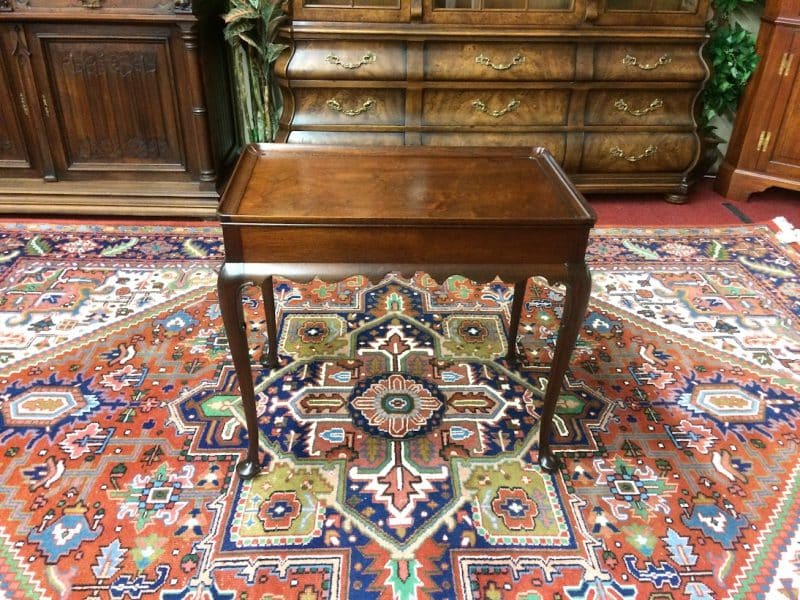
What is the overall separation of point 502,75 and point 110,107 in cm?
201

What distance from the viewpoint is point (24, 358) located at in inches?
90.7

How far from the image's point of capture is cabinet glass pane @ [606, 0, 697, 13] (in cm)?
325

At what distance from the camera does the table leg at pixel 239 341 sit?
1.58 metres

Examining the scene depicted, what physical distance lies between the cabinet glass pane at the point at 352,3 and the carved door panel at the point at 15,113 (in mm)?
1403

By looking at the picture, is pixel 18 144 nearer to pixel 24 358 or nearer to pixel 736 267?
pixel 24 358

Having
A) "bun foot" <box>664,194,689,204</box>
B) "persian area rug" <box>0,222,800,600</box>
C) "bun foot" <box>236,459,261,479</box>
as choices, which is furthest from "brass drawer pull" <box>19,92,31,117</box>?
"bun foot" <box>664,194,689,204</box>

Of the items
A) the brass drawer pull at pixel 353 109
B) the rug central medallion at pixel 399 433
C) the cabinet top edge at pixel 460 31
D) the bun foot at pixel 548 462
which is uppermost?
the cabinet top edge at pixel 460 31

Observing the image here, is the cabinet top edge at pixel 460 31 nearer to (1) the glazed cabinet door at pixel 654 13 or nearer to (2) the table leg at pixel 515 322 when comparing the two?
(1) the glazed cabinet door at pixel 654 13

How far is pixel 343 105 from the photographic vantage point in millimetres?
3285

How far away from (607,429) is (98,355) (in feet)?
6.02

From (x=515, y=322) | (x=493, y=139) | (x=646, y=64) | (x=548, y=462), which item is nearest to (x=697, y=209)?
(x=646, y=64)

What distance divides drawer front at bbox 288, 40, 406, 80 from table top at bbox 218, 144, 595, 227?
133 centimetres

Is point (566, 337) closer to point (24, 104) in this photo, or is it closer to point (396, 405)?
point (396, 405)

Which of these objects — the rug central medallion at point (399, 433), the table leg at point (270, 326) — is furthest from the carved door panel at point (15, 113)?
the table leg at point (270, 326)
